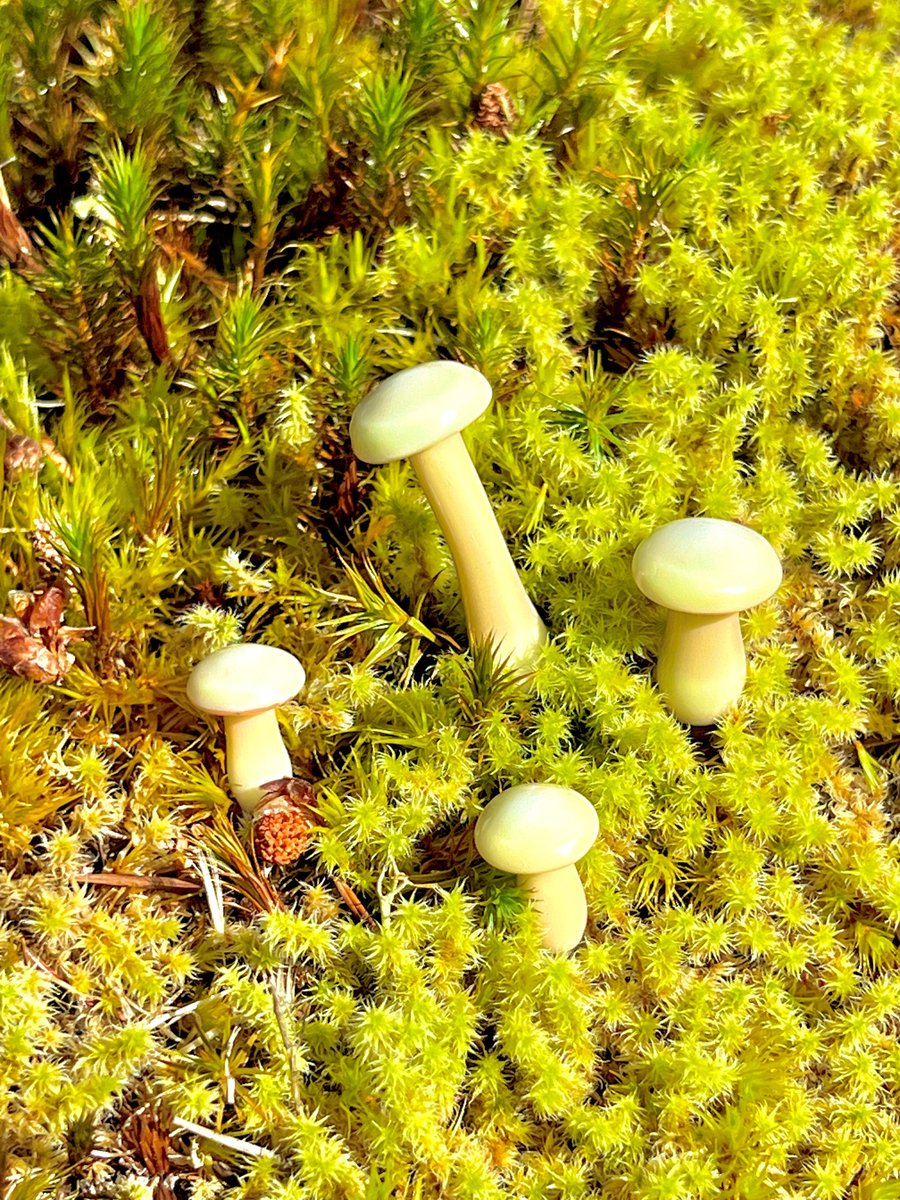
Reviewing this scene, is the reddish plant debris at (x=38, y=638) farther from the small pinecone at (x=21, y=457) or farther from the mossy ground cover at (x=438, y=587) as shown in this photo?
the small pinecone at (x=21, y=457)

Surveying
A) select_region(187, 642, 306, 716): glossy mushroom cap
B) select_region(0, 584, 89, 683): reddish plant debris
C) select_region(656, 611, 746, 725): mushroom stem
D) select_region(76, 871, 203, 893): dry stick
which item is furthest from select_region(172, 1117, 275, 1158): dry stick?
select_region(656, 611, 746, 725): mushroom stem

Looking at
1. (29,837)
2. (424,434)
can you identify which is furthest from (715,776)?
(29,837)

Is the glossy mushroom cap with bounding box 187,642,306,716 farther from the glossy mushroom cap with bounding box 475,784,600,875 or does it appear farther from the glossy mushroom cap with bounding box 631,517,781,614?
the glossy mushroom cap with bounding box 631,517,781,614

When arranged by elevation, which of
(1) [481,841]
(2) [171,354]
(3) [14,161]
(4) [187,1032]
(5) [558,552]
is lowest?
(4) [187,1032]

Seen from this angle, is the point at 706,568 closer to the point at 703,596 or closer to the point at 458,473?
the point at 703,596

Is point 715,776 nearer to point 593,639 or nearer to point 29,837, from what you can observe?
point 593,639

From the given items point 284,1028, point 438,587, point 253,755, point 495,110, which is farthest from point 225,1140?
point 495,110

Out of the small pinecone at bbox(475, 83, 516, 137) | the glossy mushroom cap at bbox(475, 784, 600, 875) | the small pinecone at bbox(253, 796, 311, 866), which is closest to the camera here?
the glossy mushroom cap at bbox(475, 784, 600, 875)
